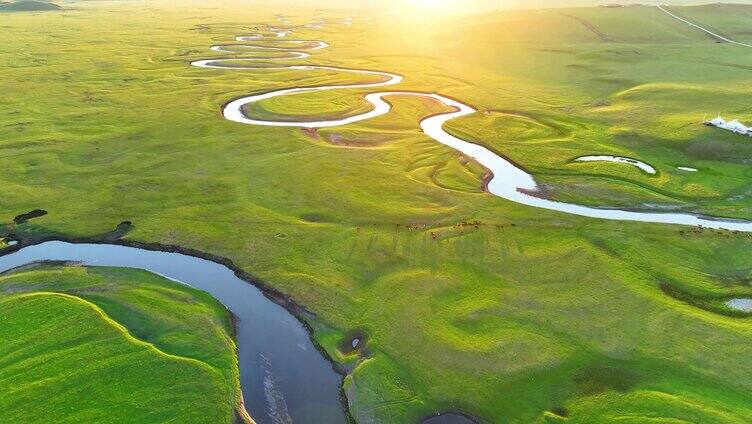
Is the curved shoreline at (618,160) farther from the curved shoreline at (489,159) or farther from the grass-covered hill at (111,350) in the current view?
the grass-covered hill at (111,350)

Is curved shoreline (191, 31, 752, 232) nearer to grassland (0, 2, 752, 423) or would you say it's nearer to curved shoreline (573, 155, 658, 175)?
grassland (0, 2, 752, 423)

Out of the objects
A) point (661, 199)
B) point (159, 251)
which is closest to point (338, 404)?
point (159, 251)

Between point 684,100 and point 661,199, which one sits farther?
point 684,100

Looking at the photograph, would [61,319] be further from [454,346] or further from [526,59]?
[526,59]

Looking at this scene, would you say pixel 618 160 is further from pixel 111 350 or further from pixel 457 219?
pixel 111 350

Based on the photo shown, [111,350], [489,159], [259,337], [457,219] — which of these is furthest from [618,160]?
[111,350]

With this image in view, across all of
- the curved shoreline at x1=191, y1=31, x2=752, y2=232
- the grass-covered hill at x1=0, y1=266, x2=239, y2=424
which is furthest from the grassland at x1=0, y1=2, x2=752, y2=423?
the grass-covered hill at x1=0, y1=266, x2=239, y2=424

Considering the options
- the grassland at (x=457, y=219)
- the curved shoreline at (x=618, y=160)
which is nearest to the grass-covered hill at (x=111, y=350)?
the grassland at (x=457, y=219)
